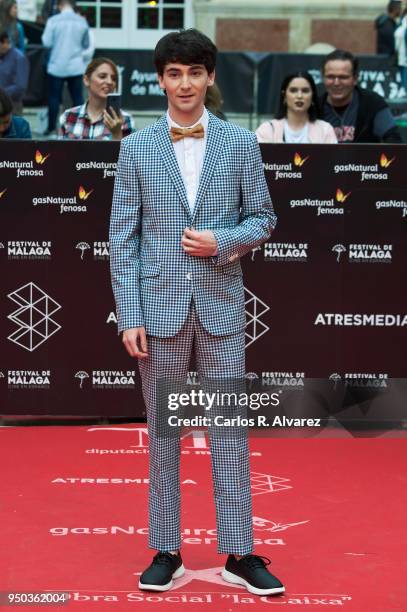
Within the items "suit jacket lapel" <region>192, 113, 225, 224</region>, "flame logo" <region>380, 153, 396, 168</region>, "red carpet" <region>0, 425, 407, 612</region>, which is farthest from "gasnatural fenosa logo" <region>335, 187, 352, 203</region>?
"suit jacket lapel" <region>192, 113, 225, 224</region>

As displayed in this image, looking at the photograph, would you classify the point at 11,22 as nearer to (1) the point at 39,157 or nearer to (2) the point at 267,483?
(1) the point at 39,157

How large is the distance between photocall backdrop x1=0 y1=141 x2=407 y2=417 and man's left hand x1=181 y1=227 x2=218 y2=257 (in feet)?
9.41

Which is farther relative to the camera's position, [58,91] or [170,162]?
[58,91]

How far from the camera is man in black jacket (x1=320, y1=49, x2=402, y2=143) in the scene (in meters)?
8.66

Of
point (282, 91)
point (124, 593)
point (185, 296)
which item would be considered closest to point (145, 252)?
point (185, 296)

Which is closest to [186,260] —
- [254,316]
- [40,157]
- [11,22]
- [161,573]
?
[161,573]

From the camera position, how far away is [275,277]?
771cm

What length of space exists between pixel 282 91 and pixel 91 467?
123 inches

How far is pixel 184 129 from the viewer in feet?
16.1

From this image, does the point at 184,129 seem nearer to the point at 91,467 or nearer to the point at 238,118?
the point at 91,467

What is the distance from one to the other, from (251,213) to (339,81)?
3.97 meters

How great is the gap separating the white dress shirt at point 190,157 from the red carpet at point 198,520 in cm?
160

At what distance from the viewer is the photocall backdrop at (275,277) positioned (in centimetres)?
764

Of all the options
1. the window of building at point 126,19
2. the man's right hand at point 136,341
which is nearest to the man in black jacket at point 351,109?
the man's right hand at point 136,341
